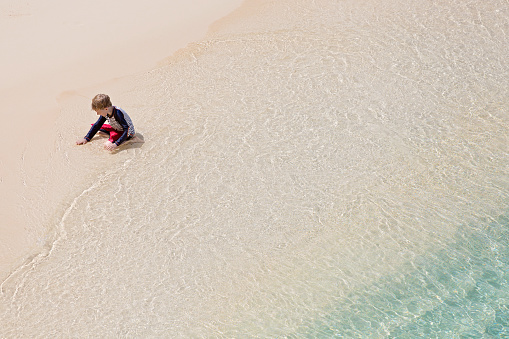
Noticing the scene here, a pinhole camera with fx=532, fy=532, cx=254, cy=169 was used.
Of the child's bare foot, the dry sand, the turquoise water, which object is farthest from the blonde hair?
the turquoise water

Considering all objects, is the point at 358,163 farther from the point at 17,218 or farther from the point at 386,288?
the point at 17,218

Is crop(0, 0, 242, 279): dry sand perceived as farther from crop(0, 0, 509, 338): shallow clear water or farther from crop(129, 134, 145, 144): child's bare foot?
crop(129, 134, 145, 144): child's bare foot

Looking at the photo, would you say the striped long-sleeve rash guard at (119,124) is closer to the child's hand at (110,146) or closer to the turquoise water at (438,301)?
the child's hand at (110,146)

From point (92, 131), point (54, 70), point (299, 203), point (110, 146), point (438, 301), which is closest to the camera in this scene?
point (438, 301)

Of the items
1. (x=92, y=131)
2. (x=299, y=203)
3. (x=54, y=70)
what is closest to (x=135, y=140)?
(x=92, y=131)

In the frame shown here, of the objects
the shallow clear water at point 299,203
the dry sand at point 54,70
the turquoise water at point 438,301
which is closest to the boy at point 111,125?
the shallow clear water at point 299,203

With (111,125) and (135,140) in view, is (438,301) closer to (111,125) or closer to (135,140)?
(135,140)
